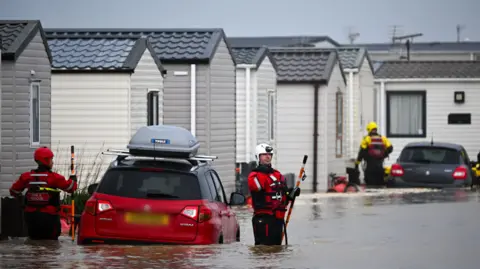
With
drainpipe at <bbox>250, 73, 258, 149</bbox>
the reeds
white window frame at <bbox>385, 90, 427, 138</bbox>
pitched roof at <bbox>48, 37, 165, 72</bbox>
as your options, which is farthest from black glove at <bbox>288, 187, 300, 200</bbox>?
white window frame at <bbox>385, 90, 427, 138</bbox>

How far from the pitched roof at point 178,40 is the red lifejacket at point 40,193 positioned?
11532 mm

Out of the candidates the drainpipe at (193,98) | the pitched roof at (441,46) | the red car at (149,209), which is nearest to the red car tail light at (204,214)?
the red car at (149,209)

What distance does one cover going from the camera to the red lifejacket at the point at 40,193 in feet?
55.8

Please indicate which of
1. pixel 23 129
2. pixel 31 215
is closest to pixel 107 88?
Answer: pixel 23 129

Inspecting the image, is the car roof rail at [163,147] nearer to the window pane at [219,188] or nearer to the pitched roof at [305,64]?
the window pane at [219,188]

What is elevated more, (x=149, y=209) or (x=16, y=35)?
(x=16, y=35)

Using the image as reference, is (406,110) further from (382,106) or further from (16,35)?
(16,35)

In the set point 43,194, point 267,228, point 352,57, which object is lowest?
point 267,228

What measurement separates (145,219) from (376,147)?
22.1 meters

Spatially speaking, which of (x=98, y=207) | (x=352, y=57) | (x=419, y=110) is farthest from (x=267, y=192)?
(x=419, y=110)

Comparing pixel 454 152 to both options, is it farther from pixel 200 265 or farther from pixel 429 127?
pixel 200 265

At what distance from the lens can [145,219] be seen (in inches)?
600

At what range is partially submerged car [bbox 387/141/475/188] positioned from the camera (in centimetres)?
3359

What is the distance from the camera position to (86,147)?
1030 inches
